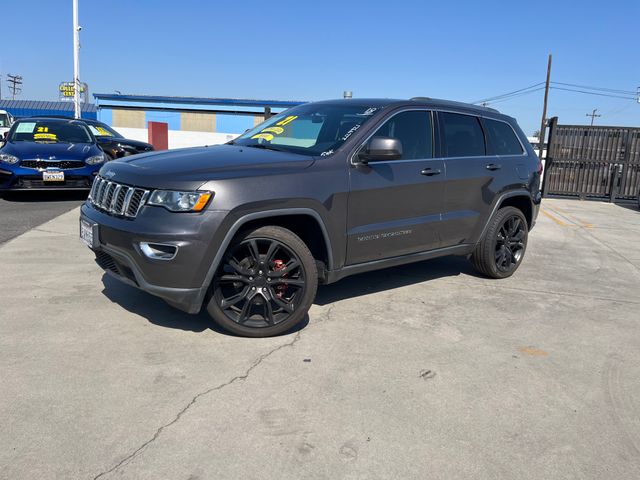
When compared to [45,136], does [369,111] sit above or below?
above

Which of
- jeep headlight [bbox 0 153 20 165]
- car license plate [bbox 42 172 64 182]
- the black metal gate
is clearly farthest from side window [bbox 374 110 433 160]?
the black metal gate

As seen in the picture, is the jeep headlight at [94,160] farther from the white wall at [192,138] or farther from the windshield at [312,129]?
the white wall at [192,138]

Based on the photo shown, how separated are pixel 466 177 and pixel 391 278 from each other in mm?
1311

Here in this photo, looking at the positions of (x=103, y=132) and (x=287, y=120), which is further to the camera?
(x=103, y=132)

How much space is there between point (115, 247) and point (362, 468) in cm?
221

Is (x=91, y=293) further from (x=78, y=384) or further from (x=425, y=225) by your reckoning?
(x=425, y=225)

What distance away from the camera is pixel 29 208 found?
8.98 meters

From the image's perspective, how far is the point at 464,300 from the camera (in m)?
5.07

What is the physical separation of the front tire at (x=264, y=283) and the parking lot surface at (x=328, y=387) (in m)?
0.18

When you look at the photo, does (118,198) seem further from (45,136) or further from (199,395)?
(45,136)

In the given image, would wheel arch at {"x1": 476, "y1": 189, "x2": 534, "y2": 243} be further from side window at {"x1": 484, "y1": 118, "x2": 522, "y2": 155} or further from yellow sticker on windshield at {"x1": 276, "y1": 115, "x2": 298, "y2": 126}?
yellow sticker on windshield at {"x1": 276, "y1": 115, "x2": 298, "y2": 126}

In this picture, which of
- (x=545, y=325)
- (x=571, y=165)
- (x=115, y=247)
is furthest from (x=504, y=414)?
(x=571, y=165)

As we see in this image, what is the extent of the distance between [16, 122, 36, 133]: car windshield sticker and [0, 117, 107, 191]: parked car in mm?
202

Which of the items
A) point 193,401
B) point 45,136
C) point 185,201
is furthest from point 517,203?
point 45,136
